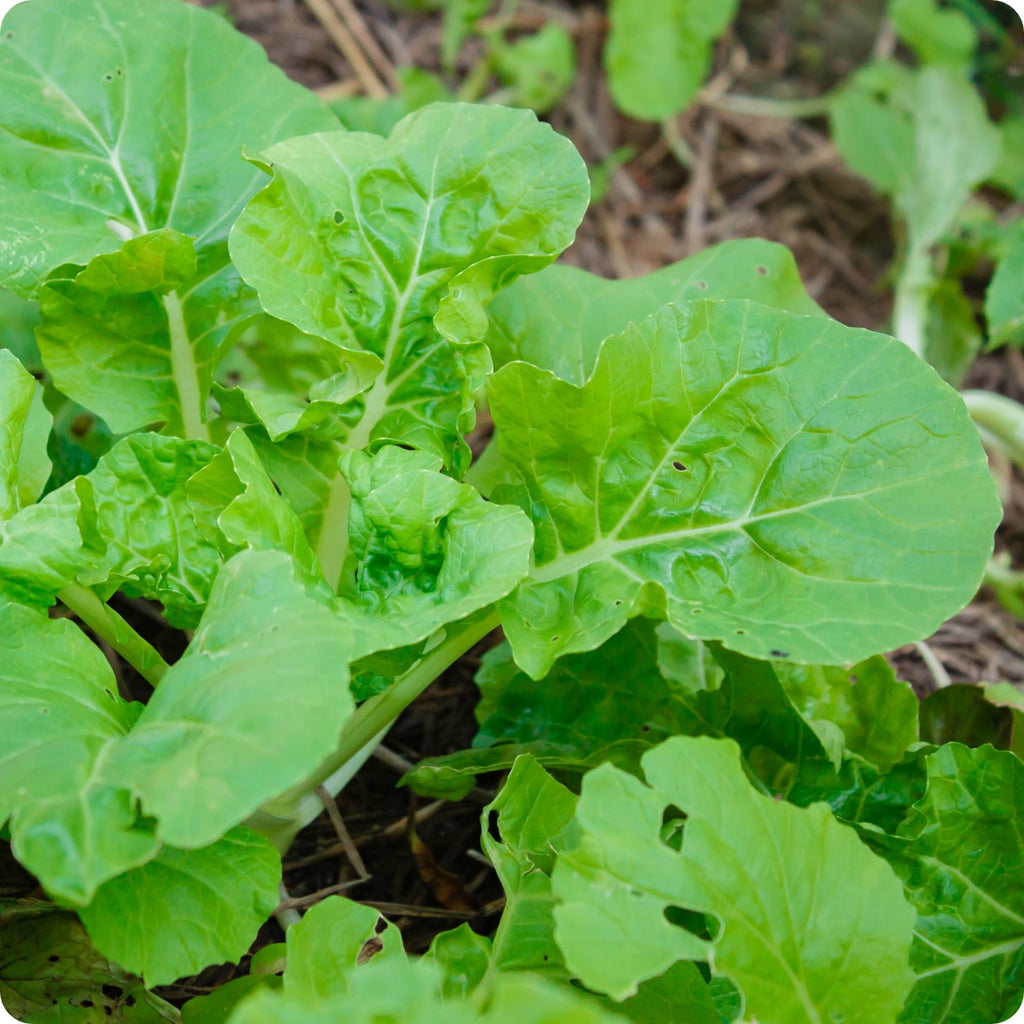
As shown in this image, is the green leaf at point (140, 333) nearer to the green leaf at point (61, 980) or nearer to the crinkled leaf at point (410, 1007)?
the green leaf at point (61, 980)

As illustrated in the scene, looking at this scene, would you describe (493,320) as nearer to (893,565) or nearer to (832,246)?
(893,565)

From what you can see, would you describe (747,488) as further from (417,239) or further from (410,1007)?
(410,1007)

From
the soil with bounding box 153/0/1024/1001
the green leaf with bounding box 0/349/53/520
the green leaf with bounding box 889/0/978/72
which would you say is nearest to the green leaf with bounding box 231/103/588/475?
the green leaf with bounding box 0/349/53/520

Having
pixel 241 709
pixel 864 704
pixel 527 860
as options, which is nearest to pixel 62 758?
pixel 241 709

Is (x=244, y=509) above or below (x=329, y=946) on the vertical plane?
above

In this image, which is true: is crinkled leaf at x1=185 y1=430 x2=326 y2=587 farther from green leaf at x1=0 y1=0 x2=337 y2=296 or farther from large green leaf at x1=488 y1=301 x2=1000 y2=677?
green leaf at x1=0 y1=0 x2=337 y2=296

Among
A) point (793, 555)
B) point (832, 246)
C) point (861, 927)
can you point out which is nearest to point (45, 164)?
point (793, 555)
